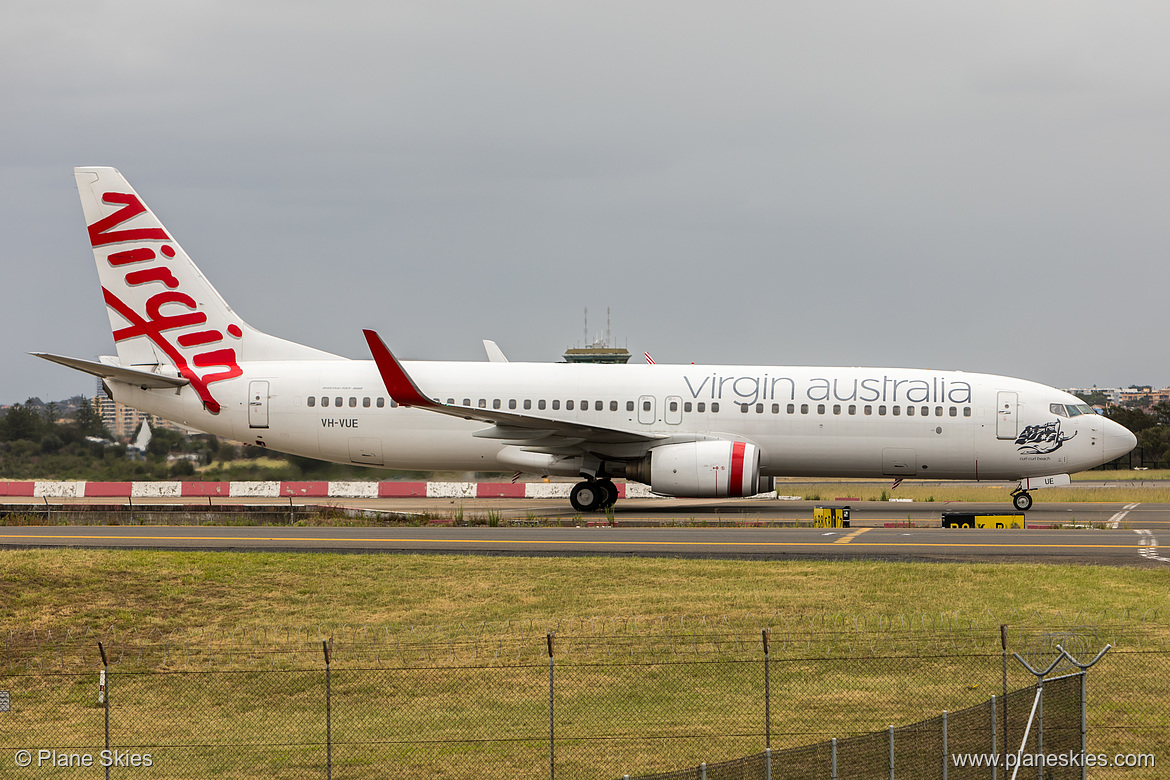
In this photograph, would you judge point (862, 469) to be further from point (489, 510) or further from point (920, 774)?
point (920, 774)

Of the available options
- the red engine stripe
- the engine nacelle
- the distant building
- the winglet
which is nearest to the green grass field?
the winglet

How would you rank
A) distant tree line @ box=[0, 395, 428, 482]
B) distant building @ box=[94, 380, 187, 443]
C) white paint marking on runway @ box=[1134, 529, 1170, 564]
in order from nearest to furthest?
white paint marking on runway @ box=[1134, 529, 1170, 564], distant tree line @ box=[0, 395, 428, 482], distant building @ box=[94, 380, 187, 443]

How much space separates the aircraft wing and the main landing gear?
1.25 m

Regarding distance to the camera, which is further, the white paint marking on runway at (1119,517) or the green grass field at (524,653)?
the white paint marking on runway at (1119,517)

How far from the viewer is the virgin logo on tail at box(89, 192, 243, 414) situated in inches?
1310

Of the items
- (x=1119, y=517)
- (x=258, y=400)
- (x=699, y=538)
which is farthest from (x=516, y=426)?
(x=1119, y=517)

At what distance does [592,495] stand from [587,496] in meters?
0.16

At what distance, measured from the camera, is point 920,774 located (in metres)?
10.1

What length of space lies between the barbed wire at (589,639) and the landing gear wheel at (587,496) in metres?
15.3

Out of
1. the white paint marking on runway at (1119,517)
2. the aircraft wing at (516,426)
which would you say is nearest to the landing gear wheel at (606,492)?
the aircraft wing at (516,426)

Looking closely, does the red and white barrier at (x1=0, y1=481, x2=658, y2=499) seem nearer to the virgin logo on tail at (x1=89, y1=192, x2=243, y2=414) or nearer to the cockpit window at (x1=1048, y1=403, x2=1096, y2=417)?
the virgin logo on tail at (x1=89, y1=192, x2=243, y2=414)

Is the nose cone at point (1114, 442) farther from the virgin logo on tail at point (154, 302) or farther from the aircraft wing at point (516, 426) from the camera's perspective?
the virgin logo on tail at point (154, 302)

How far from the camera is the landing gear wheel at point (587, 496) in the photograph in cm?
3259

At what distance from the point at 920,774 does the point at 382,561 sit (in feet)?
46.7
